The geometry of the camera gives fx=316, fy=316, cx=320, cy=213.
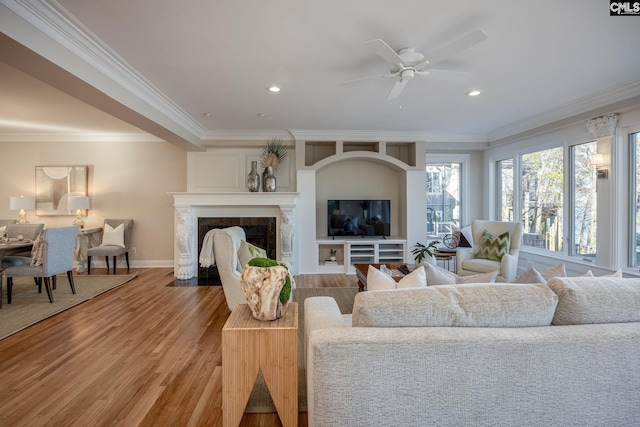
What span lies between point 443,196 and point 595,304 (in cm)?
510

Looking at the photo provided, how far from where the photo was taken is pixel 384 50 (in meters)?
2.27

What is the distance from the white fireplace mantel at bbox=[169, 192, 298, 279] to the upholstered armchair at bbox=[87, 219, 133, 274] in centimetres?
103

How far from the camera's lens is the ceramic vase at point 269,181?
5.36 m

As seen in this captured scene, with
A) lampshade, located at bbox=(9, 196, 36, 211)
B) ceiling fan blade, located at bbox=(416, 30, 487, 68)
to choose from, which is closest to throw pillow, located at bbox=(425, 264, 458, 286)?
ceiling fan blade, located at bbox=(416, 30, 487, 68)

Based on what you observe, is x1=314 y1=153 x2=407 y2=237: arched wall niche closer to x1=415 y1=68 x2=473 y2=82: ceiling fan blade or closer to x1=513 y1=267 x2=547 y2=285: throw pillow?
x1=415 y1=68 x2=473 y2=82: ceiling fan blade

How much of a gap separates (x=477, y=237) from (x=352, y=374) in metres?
4.25

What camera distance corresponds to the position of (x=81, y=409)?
6.22ft

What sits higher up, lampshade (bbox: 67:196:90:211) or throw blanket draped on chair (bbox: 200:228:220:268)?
lampshade (bbox: 67:196:90:211)

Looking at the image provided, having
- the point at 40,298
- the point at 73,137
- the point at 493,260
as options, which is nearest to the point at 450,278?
the point at 493,260

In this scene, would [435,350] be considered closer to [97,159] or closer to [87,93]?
[87,93]

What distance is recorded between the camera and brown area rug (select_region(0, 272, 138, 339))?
3.23 m

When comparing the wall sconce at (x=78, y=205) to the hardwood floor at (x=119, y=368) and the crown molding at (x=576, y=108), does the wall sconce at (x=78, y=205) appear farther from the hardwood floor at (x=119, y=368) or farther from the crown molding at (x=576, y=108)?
the crown molding at (x=576, y=108)

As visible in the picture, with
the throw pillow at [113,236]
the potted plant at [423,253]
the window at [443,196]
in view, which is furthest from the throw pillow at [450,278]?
the throw pillow at [113,236]

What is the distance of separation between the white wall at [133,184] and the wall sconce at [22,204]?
24 centimetres
